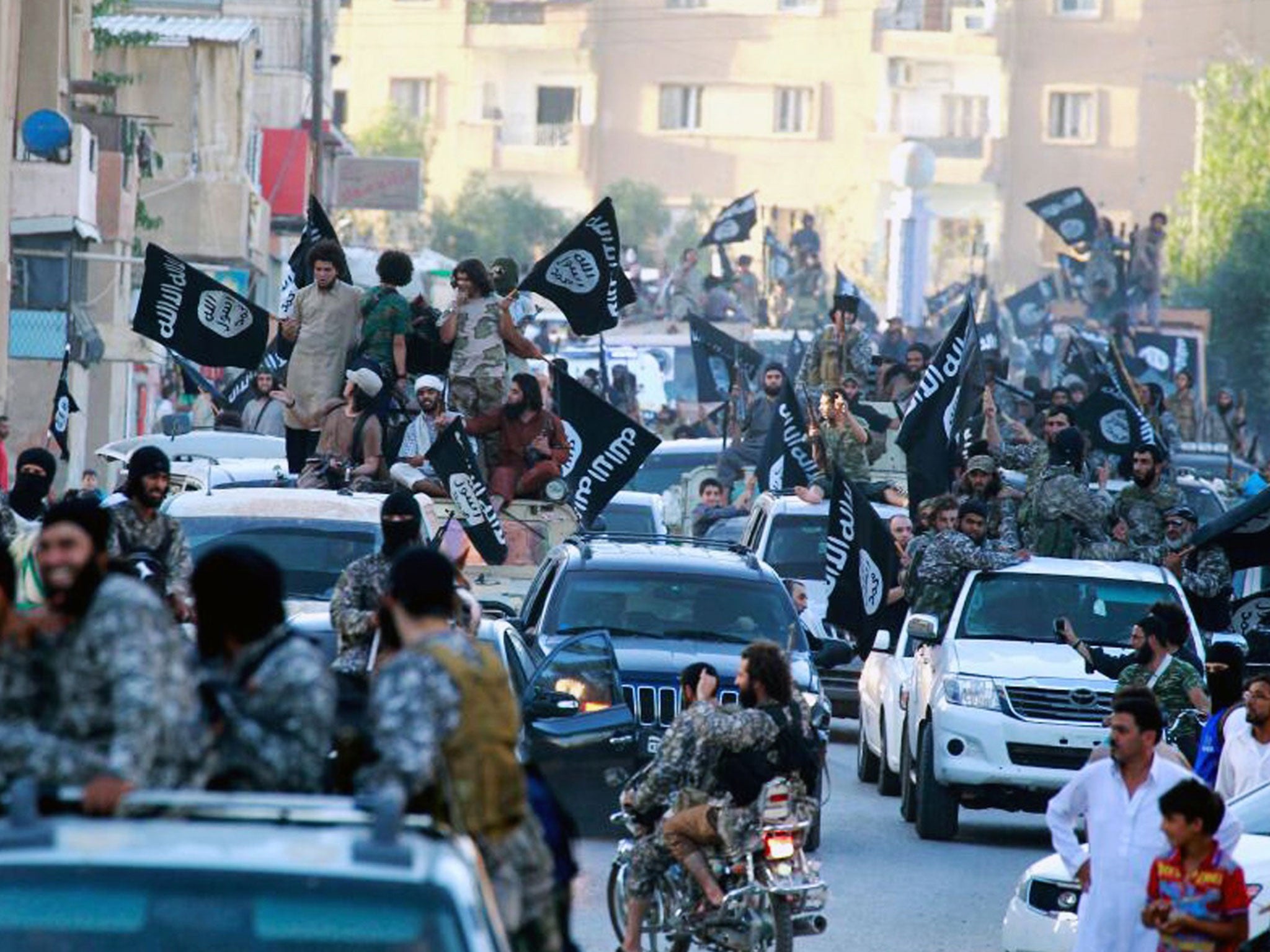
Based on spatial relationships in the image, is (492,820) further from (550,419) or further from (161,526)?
(550,419)

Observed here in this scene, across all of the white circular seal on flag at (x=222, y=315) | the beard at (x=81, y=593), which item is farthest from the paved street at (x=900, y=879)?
the beard at (x=81, y=593)

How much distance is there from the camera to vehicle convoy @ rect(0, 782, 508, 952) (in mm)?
6520

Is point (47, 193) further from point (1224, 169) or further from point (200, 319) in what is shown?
point (1224, 169)

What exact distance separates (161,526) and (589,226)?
1164 cm

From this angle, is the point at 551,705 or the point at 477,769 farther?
the point at 551,705

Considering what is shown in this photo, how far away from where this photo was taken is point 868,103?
10538 cm

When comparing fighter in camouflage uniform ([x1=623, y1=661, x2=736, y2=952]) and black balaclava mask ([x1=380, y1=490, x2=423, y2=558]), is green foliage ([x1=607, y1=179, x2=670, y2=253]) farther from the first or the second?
fighter in camouflage uniform ([x1=623, y1=661, x2=736, y2=952])

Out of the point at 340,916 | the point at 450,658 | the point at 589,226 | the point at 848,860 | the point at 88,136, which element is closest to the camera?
the point at 340,916

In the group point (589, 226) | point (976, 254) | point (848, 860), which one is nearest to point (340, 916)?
point (848, 860)

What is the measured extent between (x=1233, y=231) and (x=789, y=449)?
44.3m

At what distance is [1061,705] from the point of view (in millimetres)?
18672

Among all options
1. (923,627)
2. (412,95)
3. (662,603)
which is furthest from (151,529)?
(412,95)

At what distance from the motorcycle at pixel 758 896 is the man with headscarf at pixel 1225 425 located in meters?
25.7

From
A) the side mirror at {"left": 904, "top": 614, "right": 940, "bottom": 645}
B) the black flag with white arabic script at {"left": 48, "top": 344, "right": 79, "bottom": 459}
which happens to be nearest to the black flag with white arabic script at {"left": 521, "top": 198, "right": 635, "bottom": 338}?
the black flag with white arabic script at {"left": 48, "top": 344, "right": 79, "bottom": 459}
